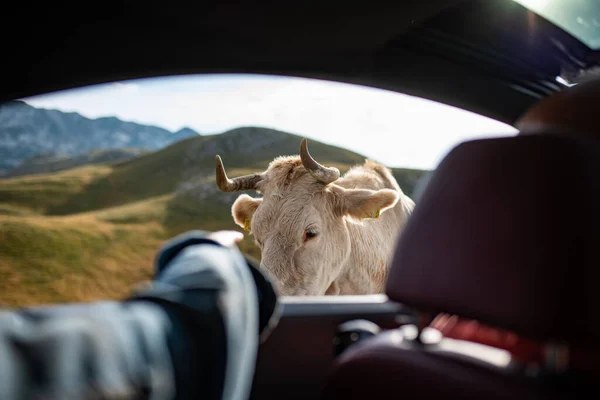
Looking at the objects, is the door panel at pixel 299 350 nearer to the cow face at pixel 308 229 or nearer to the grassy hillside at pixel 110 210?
the cow face at pixel 308 229

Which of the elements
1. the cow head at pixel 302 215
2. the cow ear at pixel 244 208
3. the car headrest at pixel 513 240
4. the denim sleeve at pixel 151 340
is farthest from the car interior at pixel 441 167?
the cow ear at pixel 244 208

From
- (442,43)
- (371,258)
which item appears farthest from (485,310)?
(371,258)

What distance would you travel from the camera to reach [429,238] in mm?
1109

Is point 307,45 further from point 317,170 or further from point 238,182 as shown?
point 238,182

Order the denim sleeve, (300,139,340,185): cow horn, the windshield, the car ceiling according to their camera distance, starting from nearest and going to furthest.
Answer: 1. the denim sleeve
2. the car ceiling
3. the windshield
4. (300,139,340,185): cow horn

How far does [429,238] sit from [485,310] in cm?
23

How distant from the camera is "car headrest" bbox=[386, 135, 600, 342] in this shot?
89 cm

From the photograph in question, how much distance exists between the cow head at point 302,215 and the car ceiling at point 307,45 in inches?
38.0

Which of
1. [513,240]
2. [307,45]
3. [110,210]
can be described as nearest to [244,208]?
[307,45]

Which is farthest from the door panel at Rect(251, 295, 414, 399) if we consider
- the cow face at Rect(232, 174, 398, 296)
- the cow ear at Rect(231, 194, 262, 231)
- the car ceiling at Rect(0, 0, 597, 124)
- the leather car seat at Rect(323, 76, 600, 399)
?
the cow ear at Rect(231, 194, 262, 231)

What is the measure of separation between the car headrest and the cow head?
2227 mm

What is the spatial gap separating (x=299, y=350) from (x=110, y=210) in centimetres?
794

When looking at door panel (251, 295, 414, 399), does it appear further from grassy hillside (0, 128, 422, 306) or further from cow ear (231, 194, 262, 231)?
cow ear (231, 194, 262, 231)

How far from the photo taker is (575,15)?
101 inches
